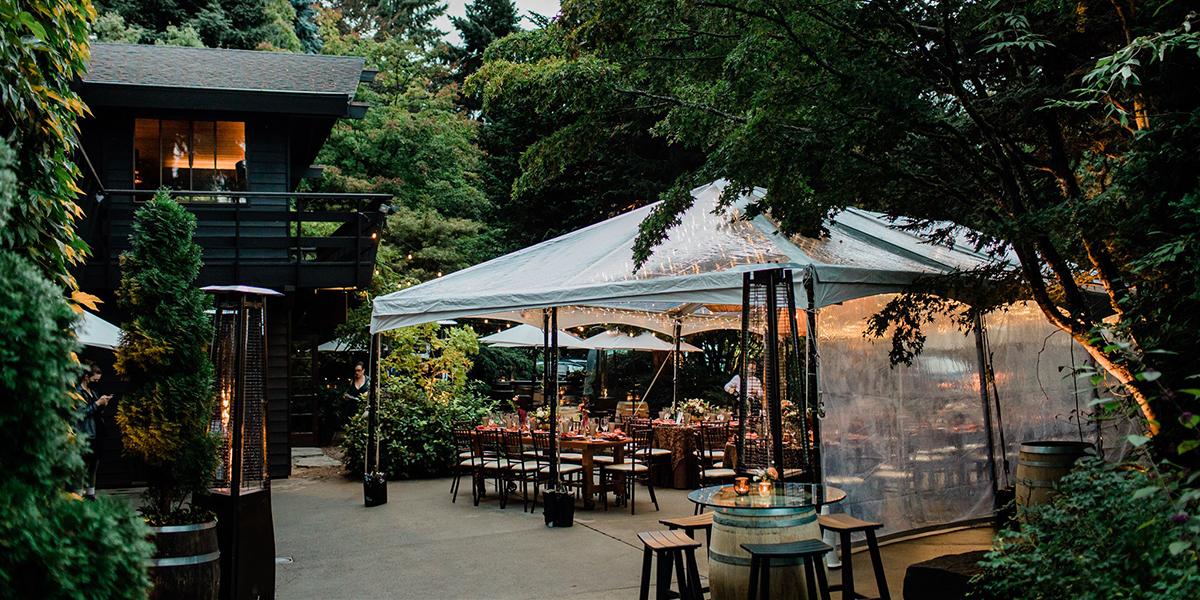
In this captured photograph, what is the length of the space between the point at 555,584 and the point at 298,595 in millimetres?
2047

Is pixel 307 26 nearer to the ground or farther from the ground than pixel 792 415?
farther from the ground

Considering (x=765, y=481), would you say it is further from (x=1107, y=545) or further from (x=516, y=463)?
(x=516, y=463)

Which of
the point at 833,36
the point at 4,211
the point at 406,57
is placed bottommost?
the point at 4,211

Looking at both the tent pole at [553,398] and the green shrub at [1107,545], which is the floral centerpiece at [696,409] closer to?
the tent pole at [553,398]

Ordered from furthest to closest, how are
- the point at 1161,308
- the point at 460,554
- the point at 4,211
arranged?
the point at 460,554
the point at 1161,308
the point at 4,211

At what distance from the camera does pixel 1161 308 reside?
4605 mm

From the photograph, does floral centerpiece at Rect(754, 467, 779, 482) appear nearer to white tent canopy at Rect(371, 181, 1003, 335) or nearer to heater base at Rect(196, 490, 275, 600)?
white tent canopy at Rect(371, 181, 1003, 335)

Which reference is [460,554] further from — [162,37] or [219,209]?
[162,37]

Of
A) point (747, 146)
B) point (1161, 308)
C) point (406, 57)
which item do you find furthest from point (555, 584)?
point (406, 57)

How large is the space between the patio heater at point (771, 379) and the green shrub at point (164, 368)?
397cm

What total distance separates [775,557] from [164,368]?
4.16 meters

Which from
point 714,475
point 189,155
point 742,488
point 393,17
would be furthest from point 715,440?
point 393,17

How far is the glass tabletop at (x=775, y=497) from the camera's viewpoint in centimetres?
542

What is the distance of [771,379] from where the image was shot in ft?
21.9
